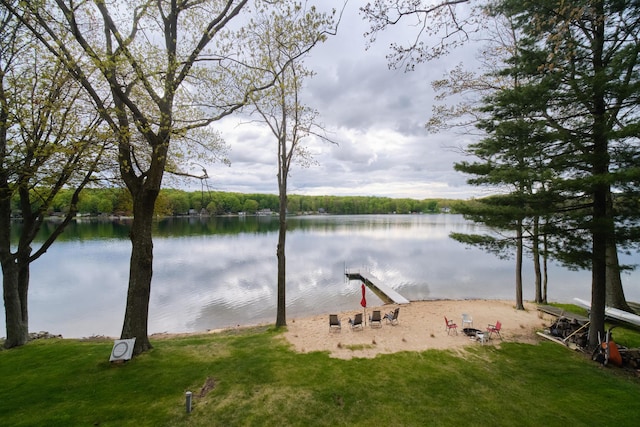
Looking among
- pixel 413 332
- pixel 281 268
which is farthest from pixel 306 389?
pixel 413 332

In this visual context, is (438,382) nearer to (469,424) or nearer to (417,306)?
(469,424)

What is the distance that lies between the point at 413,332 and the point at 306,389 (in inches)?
219

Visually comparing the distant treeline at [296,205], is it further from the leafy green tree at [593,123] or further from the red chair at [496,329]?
the leafy green tree at [593,123]

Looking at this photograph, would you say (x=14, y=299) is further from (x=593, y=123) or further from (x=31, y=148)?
(x=593, y=123)

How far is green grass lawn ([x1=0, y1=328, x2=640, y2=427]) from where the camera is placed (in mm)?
5012

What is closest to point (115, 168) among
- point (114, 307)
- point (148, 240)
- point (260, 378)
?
point (148, 240)

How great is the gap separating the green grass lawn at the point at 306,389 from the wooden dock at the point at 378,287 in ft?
30.1

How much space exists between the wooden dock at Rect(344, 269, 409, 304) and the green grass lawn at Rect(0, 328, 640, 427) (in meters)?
9.18

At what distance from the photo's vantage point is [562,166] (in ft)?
24.7

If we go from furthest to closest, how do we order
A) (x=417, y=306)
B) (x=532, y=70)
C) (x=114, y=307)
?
(x=114, y=307) → (x=417, y=306) → (x=532, y=70)

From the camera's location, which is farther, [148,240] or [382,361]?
[382,361]

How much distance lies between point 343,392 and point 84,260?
31.9 metres

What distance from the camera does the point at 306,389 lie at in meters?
6.00

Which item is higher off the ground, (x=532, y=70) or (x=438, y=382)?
(x=532, y=70)
